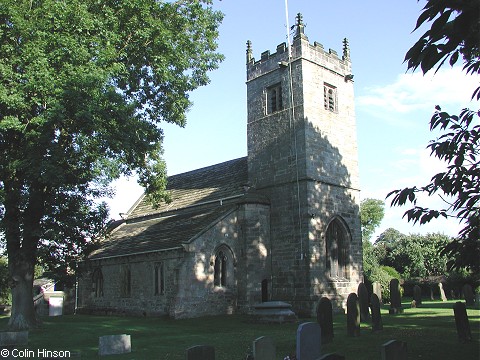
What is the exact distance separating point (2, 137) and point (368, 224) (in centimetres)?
5116

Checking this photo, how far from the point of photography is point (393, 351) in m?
6.49

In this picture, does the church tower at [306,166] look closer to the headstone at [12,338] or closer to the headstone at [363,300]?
the headstone at [363,300]

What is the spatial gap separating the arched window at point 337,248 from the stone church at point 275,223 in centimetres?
6

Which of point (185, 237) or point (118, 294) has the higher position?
point (185, 237)

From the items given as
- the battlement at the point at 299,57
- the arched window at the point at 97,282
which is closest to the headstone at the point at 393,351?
the battlement at the point at 299,57

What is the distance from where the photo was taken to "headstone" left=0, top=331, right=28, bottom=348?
12.1 metres

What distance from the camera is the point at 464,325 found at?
11984 millimetres

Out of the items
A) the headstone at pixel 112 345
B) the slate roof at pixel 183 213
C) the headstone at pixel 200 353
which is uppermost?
the slate roof at pixel 183 213

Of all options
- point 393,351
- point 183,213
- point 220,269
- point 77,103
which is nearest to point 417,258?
point 183,213

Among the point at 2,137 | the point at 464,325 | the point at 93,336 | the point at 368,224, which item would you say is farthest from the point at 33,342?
the point at 368,224

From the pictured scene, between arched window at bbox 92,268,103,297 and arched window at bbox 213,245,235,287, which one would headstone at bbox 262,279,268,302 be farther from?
arched window at bbox 92,268,103,297

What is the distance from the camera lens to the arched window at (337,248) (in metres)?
24.9

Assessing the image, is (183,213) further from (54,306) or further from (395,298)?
(54,306)

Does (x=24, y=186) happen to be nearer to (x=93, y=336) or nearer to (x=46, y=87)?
(x=46, y=87)
